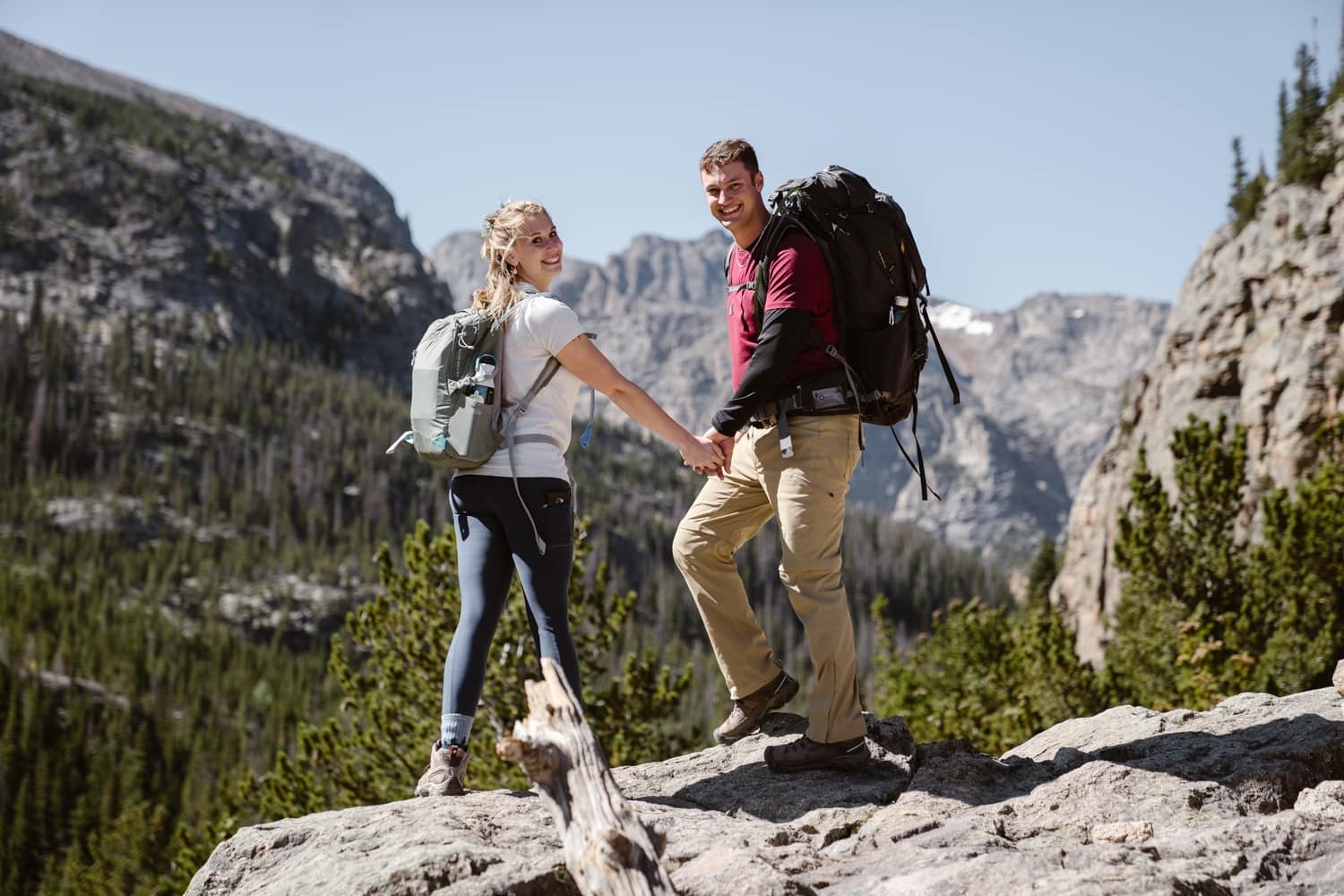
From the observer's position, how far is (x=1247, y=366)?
103 ft

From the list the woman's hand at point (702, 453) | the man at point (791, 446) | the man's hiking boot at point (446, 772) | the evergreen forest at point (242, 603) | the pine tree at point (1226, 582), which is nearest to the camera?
the man at point (791, 446)

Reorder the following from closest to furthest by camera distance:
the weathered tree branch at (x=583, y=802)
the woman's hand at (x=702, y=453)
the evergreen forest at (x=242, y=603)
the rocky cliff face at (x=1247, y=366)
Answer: the weathered tree branch at (x=583, y=802), the woman's hand at (x=702, y=453), the evergreen forest at (x=242, y=603), the rocky cliff face at (x=1247, y=366)

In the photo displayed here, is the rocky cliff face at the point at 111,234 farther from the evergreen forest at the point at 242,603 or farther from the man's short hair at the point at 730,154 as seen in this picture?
the man's short hair at the point at 730,154

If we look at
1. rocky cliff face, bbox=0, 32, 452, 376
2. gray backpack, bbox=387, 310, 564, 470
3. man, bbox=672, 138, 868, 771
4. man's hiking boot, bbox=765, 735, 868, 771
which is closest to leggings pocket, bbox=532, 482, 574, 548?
gray backpack, bbox=387, 310, 564, 470

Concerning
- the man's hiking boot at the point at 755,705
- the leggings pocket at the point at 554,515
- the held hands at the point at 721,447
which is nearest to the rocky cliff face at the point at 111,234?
the man's hiking boot at the point at 755,705

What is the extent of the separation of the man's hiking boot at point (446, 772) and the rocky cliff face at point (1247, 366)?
20828 millimetres

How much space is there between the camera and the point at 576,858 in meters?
3.38

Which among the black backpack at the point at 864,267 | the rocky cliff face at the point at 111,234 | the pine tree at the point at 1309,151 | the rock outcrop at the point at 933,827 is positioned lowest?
the rock outcrop at the point at 933,827

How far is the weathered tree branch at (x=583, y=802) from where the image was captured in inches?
129

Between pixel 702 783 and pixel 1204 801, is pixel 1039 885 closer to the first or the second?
pixel 1204 801

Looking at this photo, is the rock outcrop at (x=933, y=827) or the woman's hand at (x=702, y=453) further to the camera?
the woman's hand at (x=702, y=453)

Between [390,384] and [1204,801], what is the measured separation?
19919cm

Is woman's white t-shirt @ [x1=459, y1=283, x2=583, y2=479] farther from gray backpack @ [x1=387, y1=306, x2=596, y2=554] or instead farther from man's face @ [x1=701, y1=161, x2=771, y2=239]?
man's face @ [x1=701, y1=161, x2=771, y2=239]

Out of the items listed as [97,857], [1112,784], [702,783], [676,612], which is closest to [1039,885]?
[1112,784]
